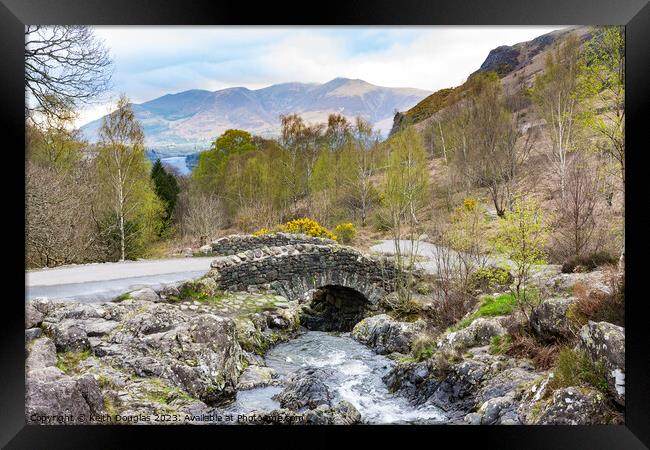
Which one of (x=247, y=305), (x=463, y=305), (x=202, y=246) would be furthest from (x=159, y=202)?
(x=463, y=305)

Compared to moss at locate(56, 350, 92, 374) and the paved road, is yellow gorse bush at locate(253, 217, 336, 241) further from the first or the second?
moss at locate(56, 350, 92, 374)

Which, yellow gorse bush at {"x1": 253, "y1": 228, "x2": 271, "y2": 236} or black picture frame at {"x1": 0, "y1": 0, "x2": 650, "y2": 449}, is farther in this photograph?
yellow gorse bush at {"x1": 253, "y1": 228, "x2": 271, "y2": 236}

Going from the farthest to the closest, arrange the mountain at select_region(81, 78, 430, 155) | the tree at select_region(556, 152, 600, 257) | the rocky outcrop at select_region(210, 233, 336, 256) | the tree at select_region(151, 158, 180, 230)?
the rocky outcrop at select_region(210, 233, 336, 256)
the tree at select_region(151, 158, 180, 230)
the mountain at select_region(81, 78, 430, 155)
the tree at select_region(556, 152, 600, 257)

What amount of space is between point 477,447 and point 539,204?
3519 millimetres

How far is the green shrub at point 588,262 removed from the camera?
223 inches

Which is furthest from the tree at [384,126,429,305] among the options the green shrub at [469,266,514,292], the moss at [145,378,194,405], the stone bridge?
the moss at [145,378,194,405]

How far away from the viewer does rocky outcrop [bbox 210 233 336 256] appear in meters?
10.8

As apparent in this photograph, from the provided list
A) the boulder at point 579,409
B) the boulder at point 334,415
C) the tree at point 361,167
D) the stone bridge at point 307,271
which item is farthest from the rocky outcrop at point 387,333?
the boulder at point 579,409

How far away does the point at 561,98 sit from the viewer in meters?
7.40

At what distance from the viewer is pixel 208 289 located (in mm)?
8336

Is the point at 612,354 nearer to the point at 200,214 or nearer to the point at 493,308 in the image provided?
the point at 493,308

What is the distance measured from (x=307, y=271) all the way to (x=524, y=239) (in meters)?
5.21

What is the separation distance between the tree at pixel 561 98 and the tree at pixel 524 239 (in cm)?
101

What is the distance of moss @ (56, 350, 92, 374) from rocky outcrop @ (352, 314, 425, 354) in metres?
5.00
